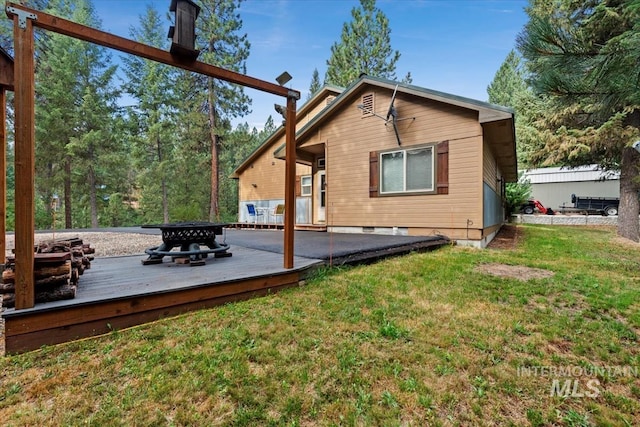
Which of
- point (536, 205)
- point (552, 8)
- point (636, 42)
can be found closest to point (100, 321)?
point (636, 42)

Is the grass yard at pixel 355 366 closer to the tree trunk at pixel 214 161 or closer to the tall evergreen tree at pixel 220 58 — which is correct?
the tree trunk at pixel 214 161

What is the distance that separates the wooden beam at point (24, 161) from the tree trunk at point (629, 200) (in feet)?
43.8

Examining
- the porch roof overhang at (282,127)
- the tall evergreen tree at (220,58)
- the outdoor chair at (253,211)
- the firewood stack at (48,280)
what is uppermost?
the tall evergreen tree at (220,58)

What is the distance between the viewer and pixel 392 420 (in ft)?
4.97

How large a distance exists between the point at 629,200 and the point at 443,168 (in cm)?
738

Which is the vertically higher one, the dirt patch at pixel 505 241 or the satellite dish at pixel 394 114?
the satellite dish at pixel 394 114

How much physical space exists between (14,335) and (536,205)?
23.9m

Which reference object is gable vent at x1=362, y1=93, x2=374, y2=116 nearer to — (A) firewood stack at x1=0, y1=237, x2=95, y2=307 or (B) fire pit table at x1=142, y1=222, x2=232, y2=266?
(B) fire pit table at x1=142, y1=222, x2=232, y2=266

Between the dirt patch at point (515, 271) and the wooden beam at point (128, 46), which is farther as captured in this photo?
the dirt patch at point (515, 271)

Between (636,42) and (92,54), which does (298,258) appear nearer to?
(636,42)

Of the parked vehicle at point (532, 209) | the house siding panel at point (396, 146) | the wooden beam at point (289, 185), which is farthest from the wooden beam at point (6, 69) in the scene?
the parked vehicle at point (532, 209)

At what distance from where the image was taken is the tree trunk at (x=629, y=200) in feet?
29.3

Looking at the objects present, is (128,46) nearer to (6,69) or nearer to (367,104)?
(6,69)

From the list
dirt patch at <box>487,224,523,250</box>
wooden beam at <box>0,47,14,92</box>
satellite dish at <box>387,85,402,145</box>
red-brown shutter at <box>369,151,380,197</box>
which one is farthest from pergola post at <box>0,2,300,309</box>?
dirt patch at <box>487,224,523,250</box>
